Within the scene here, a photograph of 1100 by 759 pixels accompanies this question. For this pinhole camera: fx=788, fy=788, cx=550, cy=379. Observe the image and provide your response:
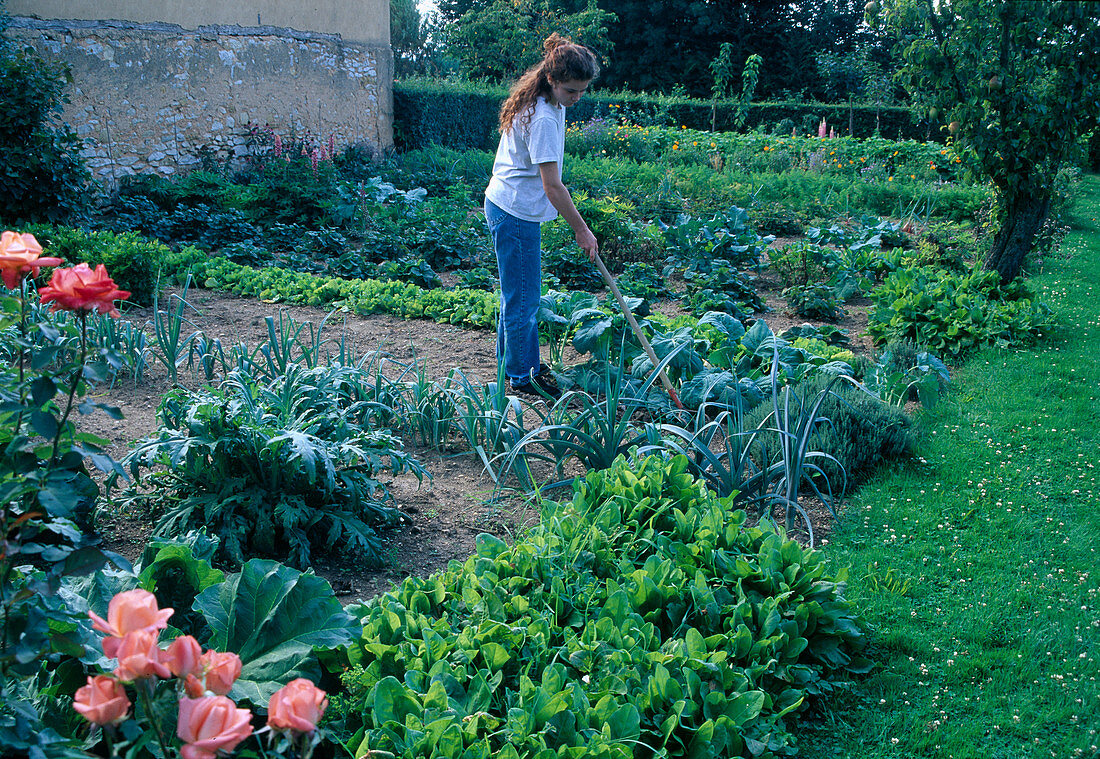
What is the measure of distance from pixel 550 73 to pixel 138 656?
3.53 m

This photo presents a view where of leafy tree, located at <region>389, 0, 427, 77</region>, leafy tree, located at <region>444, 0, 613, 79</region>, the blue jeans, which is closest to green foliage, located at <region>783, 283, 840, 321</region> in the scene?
the blue jeans

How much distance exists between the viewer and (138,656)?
0.89 metres

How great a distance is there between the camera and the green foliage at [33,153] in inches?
278

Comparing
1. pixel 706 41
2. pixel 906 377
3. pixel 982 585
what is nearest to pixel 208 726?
pixel 982 585

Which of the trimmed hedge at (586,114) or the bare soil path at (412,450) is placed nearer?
the bare soil path at (412,450)

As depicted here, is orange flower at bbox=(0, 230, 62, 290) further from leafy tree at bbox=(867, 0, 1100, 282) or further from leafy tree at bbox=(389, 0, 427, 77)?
leafy tree at bbox=(389, 0, 427, 77)

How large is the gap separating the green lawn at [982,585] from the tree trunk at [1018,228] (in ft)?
8.07

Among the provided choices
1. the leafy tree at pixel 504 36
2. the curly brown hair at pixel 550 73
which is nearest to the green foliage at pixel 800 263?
the curly brown hair at pixel 550 73

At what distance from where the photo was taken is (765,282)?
7.47 metres

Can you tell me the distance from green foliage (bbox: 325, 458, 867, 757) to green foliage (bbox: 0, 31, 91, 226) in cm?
682

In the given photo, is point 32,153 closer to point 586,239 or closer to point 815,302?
point 586,239

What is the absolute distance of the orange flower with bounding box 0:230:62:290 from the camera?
125cm

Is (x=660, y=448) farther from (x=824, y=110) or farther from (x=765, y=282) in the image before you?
(x=824, y=110)

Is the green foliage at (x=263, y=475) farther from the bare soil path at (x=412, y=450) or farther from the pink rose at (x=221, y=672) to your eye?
the pink rose at (x=221, y=672)
